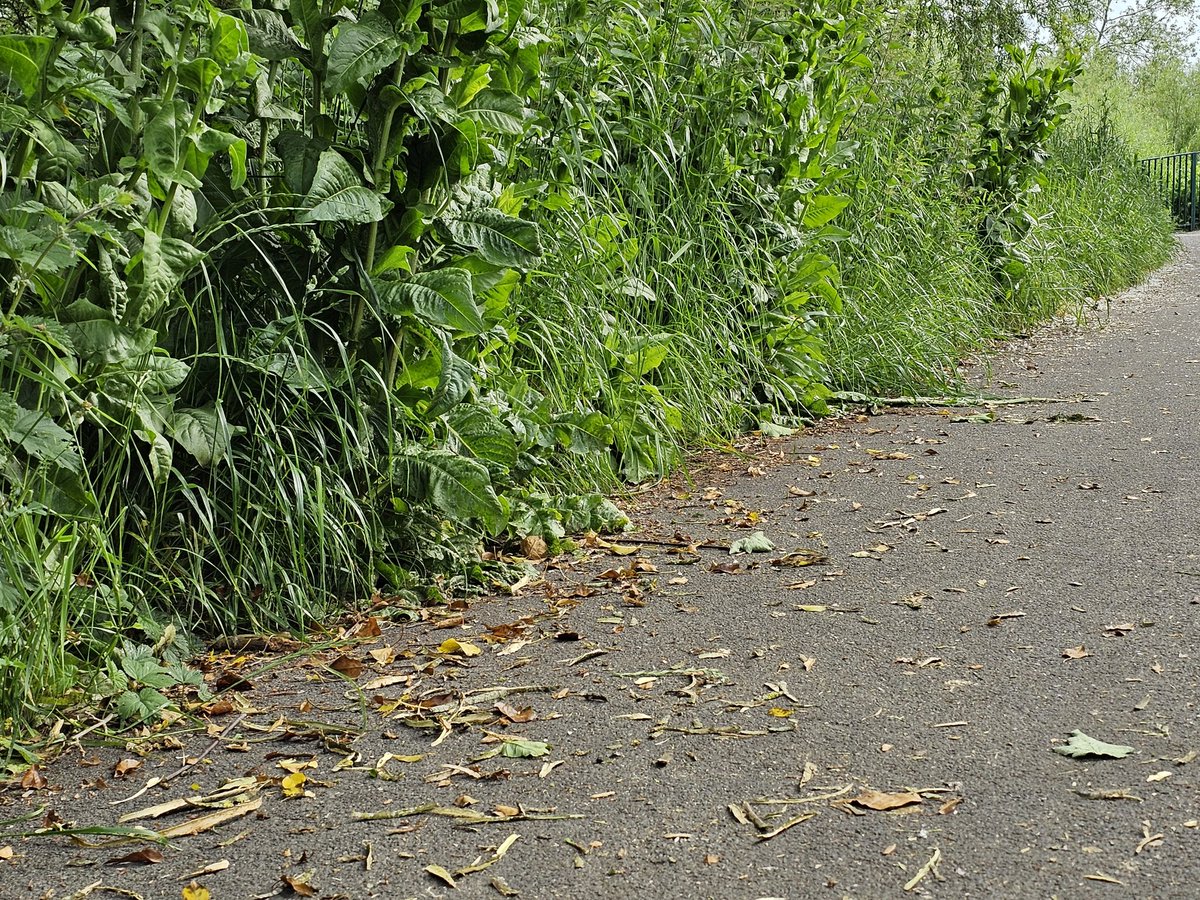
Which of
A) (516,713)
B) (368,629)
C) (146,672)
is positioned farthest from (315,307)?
(516,713)

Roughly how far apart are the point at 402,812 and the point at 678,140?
3.81m

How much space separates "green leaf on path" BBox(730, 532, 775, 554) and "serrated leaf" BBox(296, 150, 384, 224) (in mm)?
1603

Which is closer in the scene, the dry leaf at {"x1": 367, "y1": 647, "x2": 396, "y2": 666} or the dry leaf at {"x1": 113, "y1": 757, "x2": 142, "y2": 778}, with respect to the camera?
the dry leaf at {"x1": 113, "y1": 757, "x2": 142, "y2": 778}

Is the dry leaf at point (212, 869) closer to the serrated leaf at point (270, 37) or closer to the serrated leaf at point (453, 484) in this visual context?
the serrated leaf at point (453, 484)

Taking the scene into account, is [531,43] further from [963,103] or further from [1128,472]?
[963,103]

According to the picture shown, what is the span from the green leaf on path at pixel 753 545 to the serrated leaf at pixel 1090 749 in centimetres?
153

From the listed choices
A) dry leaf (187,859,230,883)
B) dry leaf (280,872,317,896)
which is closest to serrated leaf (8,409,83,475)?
dry leaf (187,859,230,883)

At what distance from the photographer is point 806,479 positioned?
15.2 ft

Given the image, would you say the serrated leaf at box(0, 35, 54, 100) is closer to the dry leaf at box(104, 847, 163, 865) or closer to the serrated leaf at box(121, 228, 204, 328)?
the serrated leaf at box(121, 228, 204, 328)

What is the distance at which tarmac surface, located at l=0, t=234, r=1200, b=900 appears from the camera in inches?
74.9

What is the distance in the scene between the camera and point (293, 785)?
2.22 m

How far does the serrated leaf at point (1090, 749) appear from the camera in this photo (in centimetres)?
220

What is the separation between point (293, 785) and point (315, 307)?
1.49 m

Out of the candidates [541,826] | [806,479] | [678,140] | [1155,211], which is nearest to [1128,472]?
[806,479]
